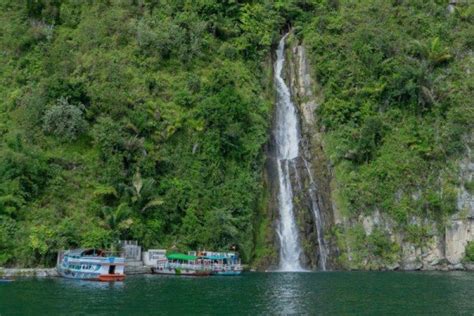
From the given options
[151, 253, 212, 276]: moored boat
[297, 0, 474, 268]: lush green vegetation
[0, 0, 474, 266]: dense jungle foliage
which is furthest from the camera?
[297, 0, 474, 268]: lush green vegetation

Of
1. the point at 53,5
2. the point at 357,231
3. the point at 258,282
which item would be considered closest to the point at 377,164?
the point at 357,231

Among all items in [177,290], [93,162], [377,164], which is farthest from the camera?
[377,164]

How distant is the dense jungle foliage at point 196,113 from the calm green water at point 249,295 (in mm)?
5473

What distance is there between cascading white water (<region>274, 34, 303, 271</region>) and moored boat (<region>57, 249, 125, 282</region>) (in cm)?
1347

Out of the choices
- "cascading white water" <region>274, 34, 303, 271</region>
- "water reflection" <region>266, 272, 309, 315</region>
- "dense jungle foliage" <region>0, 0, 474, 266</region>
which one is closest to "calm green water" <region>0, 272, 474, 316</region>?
"water reflection" <region>266, 272, 309, 315</region>

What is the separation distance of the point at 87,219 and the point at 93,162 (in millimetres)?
5148

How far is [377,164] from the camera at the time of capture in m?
52.0

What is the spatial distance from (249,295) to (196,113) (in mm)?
21316

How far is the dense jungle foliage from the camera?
45.5 m

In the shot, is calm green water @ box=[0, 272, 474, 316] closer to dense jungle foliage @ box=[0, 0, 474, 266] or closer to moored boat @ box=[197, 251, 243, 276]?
moored boat @ box=[197, 251, 243, 276]

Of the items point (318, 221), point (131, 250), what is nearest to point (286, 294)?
point (131, 250)

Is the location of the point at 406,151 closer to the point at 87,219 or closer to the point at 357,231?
the point at 357,231

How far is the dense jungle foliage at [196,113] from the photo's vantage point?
45.5 meters

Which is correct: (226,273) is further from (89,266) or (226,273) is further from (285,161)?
(285,161)
